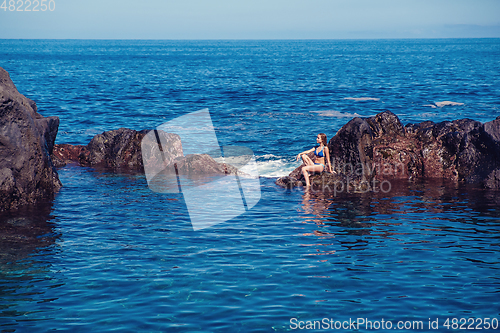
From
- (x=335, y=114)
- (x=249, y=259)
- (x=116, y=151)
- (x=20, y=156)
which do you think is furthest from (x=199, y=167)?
(x=335, y=114)

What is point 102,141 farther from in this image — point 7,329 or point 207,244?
point 7,329

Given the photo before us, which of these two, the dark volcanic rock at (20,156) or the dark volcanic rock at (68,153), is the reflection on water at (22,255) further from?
the dark volcanic rock at (68,153)

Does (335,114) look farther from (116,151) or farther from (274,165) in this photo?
(116,151)

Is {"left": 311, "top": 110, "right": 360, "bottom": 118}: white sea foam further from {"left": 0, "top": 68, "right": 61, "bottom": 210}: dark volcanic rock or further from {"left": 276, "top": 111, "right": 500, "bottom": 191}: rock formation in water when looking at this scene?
Result: {"left": 0, "top": 68, "right": 61, "bottom": 210}: dark volcanic rock

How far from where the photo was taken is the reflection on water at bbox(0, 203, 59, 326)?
863 cm

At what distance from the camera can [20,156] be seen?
1509 cm

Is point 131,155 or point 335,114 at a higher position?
point 335,114

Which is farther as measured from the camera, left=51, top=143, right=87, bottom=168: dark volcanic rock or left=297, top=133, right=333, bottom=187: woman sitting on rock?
left=51, top=143, right=87, bottom=168: dark volcanic rock

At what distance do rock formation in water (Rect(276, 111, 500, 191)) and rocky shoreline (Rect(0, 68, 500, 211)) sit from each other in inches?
1.4

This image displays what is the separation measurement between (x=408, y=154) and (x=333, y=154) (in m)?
3.38

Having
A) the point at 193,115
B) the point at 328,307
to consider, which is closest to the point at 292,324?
the point at 328,307

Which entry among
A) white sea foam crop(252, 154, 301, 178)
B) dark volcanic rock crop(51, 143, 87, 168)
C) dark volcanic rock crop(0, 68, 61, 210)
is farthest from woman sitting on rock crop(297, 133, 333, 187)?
dark volcanic rock crop(51, 143, 87, 168)

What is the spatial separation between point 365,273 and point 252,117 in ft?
91.8

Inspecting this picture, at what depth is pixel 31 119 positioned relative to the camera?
15.7 m
